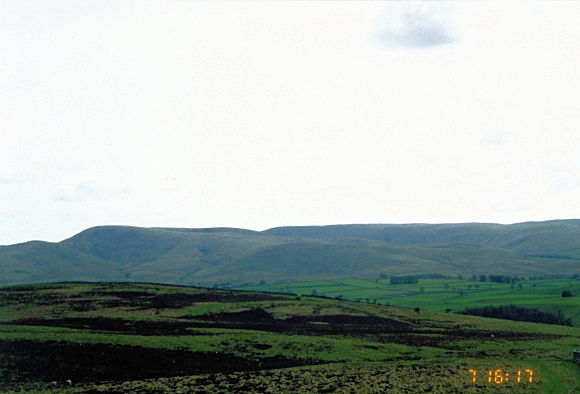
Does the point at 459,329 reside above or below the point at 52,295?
below

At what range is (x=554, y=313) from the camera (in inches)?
6447

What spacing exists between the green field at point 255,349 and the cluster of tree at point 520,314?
23.9 meters

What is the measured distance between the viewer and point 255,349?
9238 cm

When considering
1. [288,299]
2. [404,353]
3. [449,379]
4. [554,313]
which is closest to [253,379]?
[449,379]

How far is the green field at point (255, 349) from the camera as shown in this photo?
6988cm

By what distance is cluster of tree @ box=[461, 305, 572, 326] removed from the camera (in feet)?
520

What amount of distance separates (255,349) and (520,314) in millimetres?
108480

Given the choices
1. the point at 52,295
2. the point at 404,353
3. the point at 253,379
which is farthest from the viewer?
the point at 52,295

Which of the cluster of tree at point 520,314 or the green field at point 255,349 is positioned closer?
the green field at point 255,349

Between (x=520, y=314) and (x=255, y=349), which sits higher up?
(x=255, y=349)

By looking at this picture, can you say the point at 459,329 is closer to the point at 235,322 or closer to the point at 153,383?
the point at 235,322

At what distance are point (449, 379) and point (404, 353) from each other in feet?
68.3

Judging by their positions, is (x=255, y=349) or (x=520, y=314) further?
(x=520, y=314)

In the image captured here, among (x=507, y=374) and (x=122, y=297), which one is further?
(x=122, y=297)
